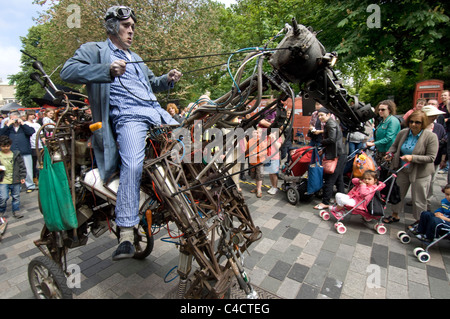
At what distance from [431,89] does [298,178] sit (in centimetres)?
803

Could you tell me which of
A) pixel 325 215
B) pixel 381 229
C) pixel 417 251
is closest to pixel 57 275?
pixel 325 215

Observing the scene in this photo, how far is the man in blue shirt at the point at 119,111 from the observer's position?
2031 millimetres

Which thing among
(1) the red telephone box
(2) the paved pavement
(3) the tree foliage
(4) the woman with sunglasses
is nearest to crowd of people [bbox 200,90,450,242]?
(4) the woman with sunglasses

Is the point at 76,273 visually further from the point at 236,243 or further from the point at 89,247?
the point at 236,243

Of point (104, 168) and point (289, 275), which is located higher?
point (104, 168)

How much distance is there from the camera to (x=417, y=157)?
12.9ft

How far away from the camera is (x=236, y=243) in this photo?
2.37 meters

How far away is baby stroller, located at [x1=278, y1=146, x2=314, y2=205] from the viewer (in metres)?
5.56

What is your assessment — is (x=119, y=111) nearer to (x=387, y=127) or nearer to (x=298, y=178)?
(x=298, y=178)

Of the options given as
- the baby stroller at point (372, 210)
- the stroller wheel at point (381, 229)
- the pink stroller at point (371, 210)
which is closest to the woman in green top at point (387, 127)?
the baby stroller at point (372, 210)

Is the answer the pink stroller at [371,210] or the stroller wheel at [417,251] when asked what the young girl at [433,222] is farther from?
the pink stroller at [371,210]

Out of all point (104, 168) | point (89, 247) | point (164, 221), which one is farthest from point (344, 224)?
point (89, 247)

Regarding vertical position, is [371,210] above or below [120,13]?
below

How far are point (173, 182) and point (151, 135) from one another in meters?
0.59
